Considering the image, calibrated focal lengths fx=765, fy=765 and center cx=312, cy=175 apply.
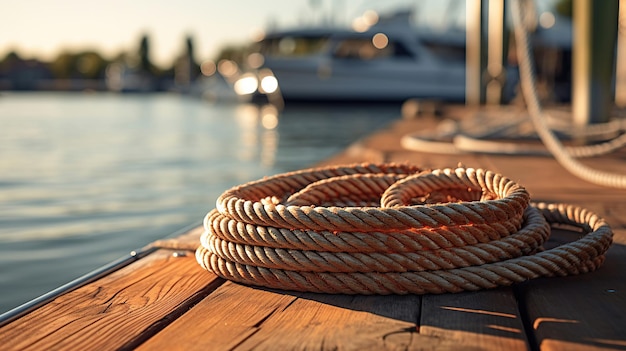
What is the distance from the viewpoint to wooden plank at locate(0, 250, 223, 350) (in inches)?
57.2

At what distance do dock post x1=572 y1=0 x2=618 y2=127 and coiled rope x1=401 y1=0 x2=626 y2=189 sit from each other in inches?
7.8

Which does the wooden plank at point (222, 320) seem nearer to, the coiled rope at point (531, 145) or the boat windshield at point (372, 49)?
the coiled rope at point (531, 145)

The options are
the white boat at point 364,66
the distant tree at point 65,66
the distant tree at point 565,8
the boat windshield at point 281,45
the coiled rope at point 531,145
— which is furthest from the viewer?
the distant tree at point 65,66

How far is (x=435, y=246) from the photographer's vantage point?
1.73 m

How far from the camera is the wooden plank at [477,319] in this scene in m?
1.40

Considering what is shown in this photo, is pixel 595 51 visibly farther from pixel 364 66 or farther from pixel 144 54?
pixel 144 54

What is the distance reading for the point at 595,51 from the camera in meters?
4.73

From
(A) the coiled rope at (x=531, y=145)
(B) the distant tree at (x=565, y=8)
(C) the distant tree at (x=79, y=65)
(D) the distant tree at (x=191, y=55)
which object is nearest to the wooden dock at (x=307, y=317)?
(A) the coiled rope at (x=531, y=145)

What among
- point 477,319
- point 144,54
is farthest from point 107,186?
point 144,54

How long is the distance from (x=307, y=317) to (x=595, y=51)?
12.4 feet

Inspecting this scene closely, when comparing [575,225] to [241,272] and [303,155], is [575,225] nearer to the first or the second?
[241,272]

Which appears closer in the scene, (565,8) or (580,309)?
(580,309)

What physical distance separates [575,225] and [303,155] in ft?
26.9

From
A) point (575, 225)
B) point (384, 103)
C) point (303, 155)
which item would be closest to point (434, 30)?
point (384, 103)
